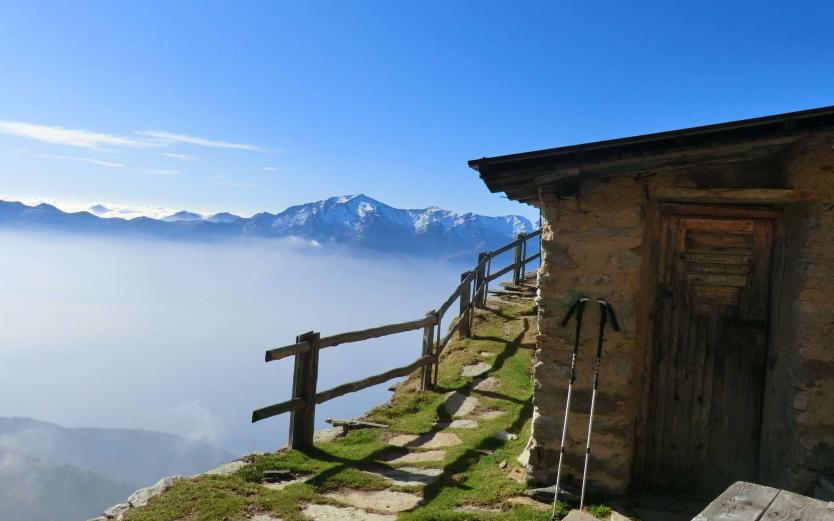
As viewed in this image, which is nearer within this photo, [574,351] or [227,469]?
[574,351]

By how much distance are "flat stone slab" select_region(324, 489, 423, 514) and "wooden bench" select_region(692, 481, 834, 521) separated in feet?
11.2

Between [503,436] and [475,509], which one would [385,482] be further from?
[503,436]

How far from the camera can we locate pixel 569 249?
5.18m

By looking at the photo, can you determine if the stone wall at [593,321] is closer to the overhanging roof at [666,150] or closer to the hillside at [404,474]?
the overhanging roof at [666,150]

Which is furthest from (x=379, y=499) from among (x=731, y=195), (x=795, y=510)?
(x=731, y=195)

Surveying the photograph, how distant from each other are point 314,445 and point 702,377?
4.57 metres

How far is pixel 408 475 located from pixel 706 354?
11.0ft

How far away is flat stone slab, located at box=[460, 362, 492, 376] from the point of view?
10188mm

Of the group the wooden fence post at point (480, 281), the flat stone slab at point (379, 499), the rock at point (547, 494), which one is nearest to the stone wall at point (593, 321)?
the rock at point (547, 494)

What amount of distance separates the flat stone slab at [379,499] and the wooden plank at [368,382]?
1.45 meters

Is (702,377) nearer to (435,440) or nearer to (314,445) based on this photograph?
(435,440)

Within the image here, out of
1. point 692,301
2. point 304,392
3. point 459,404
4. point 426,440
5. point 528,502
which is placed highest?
point 692,301

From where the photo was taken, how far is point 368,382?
7.86m

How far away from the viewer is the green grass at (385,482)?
191 inches
